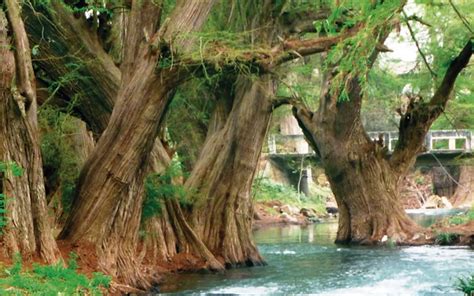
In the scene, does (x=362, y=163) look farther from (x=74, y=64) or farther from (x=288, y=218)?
(x=288, y=218)

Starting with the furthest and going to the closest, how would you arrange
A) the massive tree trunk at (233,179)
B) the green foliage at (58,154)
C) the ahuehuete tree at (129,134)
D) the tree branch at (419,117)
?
the tree branch at (419,117) < the massive tree trunk at (233,179) < the green foliage at (58,154) < the ahuehuete tree at (129,134)

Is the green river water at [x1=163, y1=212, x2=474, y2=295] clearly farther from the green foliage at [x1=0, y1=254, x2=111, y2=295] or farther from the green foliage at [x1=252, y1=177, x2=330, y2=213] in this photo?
the green foliage at [x1=252, y1=177, x2=330, y2=213]

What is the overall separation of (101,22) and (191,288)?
4.85 m

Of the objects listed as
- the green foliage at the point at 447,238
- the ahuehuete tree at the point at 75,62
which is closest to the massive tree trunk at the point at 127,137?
the ahuehuete tree at the point at 75,62

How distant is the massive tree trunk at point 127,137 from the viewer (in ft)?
35.4

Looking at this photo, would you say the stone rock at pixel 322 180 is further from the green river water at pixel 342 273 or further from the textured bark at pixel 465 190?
the green river water at pixel 342 273

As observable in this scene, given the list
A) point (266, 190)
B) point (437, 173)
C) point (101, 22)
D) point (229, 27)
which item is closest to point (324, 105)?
point (229, 27)

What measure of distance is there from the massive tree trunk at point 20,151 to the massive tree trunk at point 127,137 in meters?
1.20

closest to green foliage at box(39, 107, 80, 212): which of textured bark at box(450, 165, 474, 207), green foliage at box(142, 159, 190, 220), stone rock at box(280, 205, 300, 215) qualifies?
green foliage at box(142, 159, 190, 220)

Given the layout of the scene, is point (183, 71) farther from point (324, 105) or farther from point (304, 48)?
point (324, 105)

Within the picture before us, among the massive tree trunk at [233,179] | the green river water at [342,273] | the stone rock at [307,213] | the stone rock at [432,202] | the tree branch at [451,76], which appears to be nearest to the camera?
the green river water at [342,273]

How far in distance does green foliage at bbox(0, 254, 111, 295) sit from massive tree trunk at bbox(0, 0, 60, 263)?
0.41 meters

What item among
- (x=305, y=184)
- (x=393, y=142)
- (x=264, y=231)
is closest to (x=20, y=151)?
(x=264, y=231)

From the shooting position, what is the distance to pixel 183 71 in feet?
34.6
